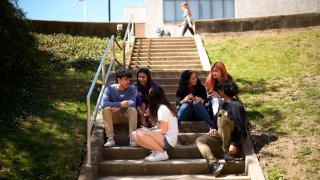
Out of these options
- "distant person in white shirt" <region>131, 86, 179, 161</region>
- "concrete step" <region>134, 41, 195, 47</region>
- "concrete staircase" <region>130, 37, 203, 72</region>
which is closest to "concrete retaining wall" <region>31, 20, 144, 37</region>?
"concrete staircase" <region>130, 37, 203, 72</region>

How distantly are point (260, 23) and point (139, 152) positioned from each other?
1153 cm

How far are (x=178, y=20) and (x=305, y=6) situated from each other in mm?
7123

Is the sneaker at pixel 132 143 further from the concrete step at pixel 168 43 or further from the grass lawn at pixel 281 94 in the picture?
the concrete step at pixel 168 43

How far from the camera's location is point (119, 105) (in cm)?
723

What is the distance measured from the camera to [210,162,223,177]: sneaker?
645 centimetres

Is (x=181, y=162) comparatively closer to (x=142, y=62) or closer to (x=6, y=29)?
(x=6, y=29)

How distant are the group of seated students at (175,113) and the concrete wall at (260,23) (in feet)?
31.1

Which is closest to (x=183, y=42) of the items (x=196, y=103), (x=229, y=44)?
(x=229, y=44)

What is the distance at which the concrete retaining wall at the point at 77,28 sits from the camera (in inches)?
724

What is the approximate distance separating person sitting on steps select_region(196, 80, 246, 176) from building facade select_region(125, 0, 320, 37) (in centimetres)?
1796

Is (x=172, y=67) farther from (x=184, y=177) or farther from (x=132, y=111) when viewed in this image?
(x=184, y=177)

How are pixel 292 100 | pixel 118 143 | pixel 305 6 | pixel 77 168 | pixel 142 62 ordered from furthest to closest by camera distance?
pixel 305 6
pixel 142 62
pixel 292 100
pixel 118 143
pixel 77 168

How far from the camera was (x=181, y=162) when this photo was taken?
6.77 metres

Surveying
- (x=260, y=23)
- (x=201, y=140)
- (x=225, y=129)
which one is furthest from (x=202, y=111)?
(x=260, y=23)
